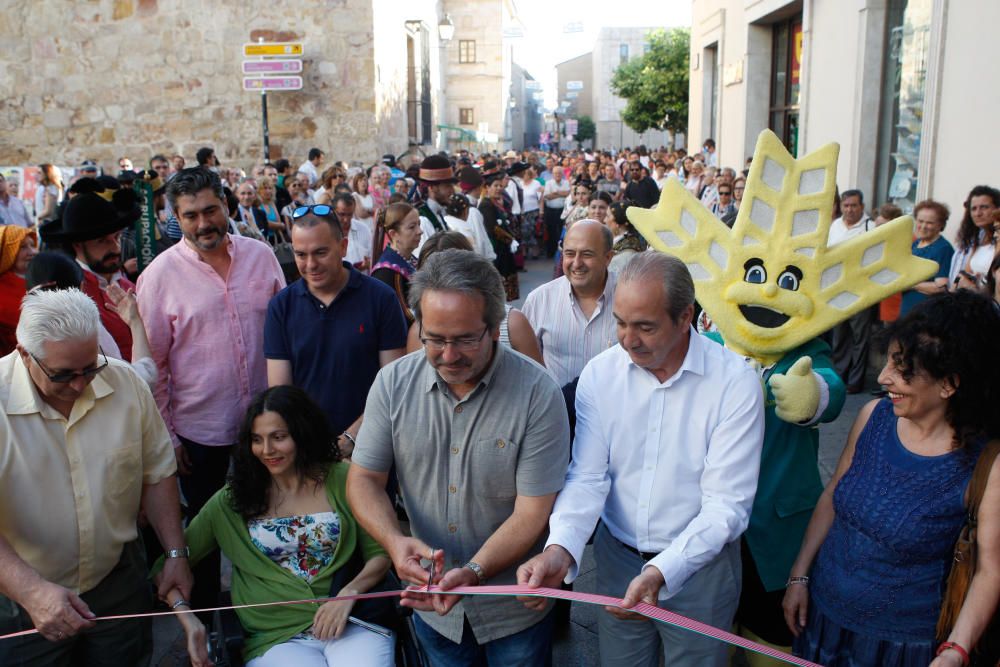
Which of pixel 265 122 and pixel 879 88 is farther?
pixel 265 122

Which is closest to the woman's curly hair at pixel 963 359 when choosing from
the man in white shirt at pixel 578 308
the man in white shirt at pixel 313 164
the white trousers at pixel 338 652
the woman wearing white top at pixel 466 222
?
the man in white shirt at pixel 578 308

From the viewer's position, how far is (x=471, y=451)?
235 cm

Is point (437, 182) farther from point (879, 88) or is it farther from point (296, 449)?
point (879, 88)

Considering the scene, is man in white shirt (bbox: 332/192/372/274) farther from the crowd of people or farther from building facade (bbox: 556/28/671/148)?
building facade (bbox: 556/28/671/148)

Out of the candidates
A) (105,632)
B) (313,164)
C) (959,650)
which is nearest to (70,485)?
(105,632)

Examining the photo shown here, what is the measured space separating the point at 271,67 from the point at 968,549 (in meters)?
15.8

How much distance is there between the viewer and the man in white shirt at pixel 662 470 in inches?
91.4

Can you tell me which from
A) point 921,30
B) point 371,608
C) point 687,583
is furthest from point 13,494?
point 921,30

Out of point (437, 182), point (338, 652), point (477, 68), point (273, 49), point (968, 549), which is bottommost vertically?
point (338, 652)

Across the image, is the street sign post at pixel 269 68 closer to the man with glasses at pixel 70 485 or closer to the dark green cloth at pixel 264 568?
the dark green cloth at pixel 264 568

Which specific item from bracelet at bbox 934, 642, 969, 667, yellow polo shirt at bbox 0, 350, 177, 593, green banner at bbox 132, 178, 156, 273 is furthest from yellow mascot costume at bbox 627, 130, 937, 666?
green banner at bbox 132, 178, 156, 273

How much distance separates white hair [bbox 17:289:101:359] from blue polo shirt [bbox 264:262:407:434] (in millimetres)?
1039

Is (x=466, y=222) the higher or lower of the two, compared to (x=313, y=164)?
lower

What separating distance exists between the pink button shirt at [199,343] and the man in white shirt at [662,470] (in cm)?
182
